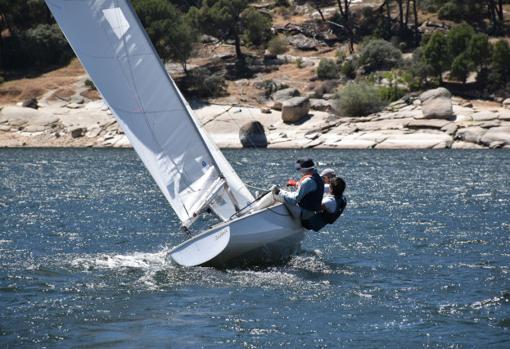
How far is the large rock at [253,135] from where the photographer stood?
5556 centimetres

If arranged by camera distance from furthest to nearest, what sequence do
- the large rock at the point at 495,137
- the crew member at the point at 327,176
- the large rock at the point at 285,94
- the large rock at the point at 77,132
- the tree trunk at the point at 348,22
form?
1. the tree trunk at the point at 348,22
2. the large rock at the point at 285,94
3. the large rock at the point at 77,132
4. the large rock at the point at 495,137
5. the crew member at the point at 327,176

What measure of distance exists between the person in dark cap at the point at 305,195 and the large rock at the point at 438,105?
3873 cm

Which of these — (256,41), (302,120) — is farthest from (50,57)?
(302,120)

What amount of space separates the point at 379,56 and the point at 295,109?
13.2 meters

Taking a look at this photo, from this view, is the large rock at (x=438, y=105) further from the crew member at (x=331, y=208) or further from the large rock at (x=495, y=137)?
the crew member at (x=331, y=208)

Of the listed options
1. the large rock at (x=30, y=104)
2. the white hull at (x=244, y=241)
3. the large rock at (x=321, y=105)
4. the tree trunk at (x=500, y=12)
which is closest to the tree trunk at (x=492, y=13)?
the tree trunk at (x=500, y=12)

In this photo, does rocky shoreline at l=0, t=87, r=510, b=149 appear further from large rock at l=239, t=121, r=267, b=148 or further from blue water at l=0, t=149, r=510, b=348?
blue water at l=0, t=149, r=510, b=348

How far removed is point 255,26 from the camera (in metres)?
75.2

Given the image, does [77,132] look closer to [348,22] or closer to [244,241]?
[348,22]

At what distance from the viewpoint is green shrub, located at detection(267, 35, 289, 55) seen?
243 ft

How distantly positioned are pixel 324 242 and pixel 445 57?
44.7 metres

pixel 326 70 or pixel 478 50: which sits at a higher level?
pixel 326 70

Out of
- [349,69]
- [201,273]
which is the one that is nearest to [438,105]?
[349,69]

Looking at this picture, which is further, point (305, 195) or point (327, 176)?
point (327, 176)
